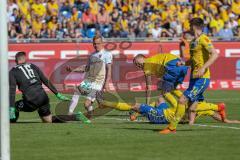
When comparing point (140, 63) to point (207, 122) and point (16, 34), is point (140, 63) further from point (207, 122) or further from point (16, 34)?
point (16, 34)

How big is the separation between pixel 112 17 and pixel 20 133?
18.8m

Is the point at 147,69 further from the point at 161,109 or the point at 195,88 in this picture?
the point at 195,88

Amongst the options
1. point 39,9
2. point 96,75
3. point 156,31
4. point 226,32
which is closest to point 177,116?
point 96,75

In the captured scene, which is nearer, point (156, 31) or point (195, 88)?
point (195, 88)

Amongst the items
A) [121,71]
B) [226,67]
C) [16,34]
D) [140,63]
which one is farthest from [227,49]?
[140,63]

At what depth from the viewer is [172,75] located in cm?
1852

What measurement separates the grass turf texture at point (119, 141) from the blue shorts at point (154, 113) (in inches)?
7.1

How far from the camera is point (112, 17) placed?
1328 inches

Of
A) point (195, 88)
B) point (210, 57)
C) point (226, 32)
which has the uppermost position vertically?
point (210, 57)

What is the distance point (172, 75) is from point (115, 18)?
607 inches

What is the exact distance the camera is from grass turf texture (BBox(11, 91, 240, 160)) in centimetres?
1209

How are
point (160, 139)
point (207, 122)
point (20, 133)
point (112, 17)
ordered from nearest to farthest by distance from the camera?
point (160, 139) → point (20, 133) → point (207, 122) → point (112, 17)

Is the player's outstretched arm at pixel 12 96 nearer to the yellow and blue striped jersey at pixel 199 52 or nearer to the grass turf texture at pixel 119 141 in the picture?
the grass turf texture at pixel 119 141

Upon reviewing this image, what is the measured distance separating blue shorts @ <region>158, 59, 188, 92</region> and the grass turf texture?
1075mm
